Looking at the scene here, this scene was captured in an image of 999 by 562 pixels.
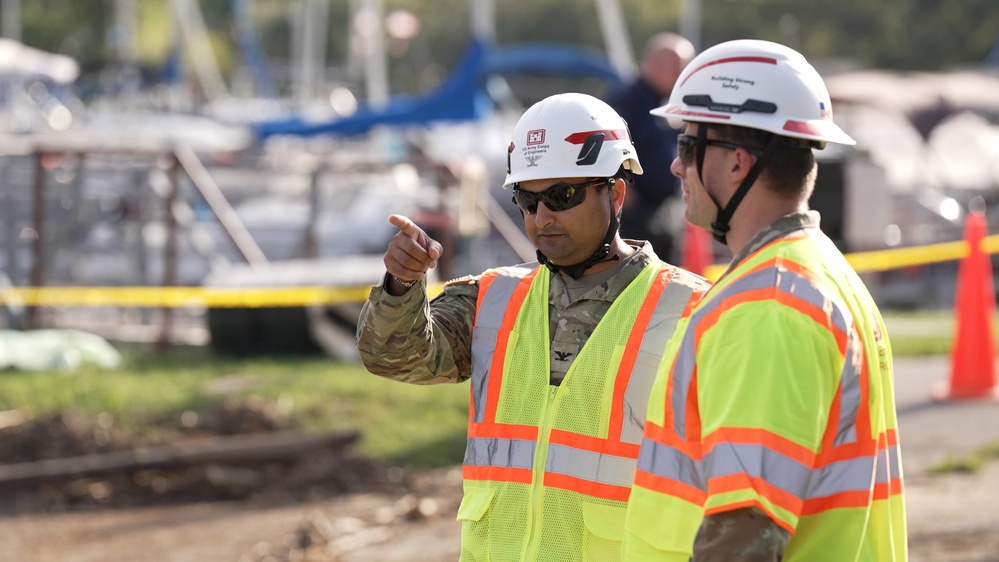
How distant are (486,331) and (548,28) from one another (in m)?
70.1

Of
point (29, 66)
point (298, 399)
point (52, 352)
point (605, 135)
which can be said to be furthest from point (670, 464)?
point (29, 66)

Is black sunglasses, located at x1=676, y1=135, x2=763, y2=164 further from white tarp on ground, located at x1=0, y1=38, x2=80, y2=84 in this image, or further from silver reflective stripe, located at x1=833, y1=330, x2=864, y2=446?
white tarp on ground, located at x1=0, y1=38, x2=80, y2=84

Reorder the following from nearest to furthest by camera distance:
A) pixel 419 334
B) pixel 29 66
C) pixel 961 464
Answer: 1. pixel 419 334
2. pixel 961 464
3. pixel 29 66

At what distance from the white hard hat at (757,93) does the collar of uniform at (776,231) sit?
0.55 feet

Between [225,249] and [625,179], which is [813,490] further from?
[225,249]

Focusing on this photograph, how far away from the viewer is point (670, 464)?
2623 millimetres

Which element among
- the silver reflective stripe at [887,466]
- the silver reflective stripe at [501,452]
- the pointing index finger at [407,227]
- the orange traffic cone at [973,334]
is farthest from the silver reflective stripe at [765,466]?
the orange traffic cone at [973,334]

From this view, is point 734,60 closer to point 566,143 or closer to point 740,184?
point 740,184

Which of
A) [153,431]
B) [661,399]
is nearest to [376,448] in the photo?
[153,431]

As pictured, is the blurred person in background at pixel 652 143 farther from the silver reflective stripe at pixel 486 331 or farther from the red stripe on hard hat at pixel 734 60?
the red stripe on hard hat at pixel 734 60

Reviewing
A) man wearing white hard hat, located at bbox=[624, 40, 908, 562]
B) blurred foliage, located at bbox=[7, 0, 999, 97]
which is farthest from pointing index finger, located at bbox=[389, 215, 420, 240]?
blurred foliage, located at bbox=[7, 0, 999, 97]

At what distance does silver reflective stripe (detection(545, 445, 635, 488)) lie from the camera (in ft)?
10.7

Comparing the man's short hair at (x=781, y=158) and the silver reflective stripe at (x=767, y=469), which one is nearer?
the silver reflective stripe at (x=767, y=469)

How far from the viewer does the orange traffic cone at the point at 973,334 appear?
9.68 meters
